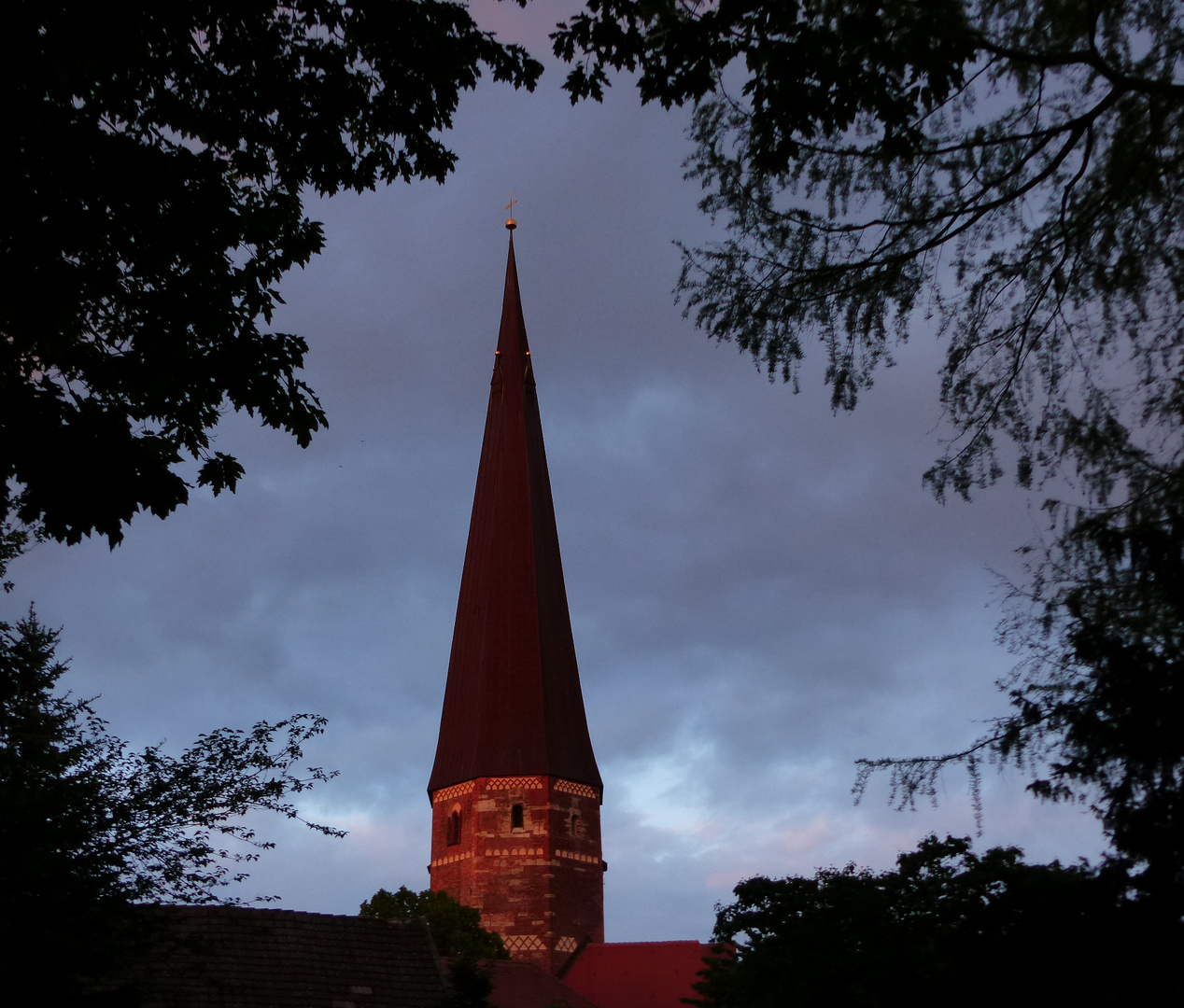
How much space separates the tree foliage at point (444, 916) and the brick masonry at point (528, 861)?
11.0 feet

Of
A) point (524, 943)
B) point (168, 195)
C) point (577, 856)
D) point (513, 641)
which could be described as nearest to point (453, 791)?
point (577, 856)

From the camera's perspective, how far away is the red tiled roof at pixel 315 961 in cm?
1933

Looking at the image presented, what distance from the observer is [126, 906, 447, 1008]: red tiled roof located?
1933 cm

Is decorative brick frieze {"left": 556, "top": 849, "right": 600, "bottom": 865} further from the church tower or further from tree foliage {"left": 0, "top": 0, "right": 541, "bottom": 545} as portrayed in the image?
tree foliage {"left": 0, "top": 0, "right": 541, "bottom": 545}

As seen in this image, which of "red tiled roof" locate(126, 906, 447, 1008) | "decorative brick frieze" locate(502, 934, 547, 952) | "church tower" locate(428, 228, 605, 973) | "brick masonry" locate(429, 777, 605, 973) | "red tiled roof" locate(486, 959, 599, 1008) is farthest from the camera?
"church tower" locate(428, 228, 605, 973)

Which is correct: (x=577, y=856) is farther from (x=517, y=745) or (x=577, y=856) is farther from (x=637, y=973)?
(x=637, y=973)

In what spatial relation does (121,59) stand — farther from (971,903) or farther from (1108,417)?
(971,903)


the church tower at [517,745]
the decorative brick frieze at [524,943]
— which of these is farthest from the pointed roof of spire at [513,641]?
the decorative brick frieze at [524,943]

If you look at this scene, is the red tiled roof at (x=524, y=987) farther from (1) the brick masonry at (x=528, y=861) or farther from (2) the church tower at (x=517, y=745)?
(2) the church tower at (x=517, y=745)

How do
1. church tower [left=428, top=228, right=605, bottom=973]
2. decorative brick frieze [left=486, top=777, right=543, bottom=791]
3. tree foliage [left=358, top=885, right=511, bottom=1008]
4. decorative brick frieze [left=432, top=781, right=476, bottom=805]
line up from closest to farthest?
tree foliage [left=358, top=885, right=511, bottom=1008] < church tower [left=428, top=228, right=605, bottom=973] < decorative brick frieze [left=486, top=777, right=543, bottom=791] < decorative brick frieze [left=432, top=781, right=476, bottom=805]

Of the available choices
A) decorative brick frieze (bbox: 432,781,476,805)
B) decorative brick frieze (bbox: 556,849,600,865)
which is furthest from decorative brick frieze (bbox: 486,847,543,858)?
decorative brick frieze (bbox: 432,781,476,805)

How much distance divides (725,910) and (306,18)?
1346 cm

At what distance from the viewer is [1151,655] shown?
725cm

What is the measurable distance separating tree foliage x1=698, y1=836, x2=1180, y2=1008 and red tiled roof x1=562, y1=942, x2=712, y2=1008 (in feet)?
84.6
